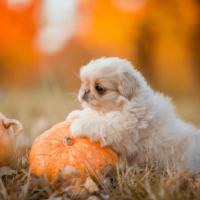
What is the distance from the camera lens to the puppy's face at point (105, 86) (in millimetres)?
2707

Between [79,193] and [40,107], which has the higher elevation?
[40,107]

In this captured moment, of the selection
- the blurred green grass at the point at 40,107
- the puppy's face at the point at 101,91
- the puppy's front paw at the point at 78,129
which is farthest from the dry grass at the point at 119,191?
the blurred green grass at the point at 40,107

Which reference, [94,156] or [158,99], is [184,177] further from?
[158,99]

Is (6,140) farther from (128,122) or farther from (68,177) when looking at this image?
(128,122)

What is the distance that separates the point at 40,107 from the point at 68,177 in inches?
171

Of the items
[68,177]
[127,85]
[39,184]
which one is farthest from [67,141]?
[127,85]

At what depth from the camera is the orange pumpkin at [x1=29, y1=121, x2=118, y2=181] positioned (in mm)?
2396

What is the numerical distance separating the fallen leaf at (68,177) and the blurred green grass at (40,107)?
7.59ft

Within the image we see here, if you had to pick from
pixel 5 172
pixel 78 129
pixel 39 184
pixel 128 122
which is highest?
pixel 128 122

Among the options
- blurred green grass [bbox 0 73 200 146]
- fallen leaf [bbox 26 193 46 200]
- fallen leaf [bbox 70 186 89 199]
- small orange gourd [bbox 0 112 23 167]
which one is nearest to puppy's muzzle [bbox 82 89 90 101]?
small orange gourd [bbox 0 112 23 167]

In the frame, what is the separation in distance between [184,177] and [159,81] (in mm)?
6720

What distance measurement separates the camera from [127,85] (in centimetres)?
275

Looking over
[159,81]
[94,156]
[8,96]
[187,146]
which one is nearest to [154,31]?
[159,81]

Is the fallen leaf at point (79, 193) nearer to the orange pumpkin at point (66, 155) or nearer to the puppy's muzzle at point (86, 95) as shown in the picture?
the orange pumpkin at point (66, 155)
